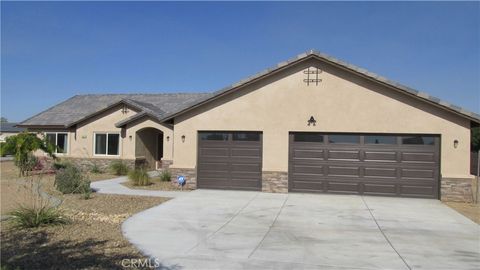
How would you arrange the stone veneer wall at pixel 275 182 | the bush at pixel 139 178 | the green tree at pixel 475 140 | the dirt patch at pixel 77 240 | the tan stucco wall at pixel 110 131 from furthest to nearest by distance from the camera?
the green tree at pixel 475 140 < the tan stucco wall at pixel 110 131 < the bush at pixel 139 178 < the stone veneer wall at pixel 275 182 < the dirt patch at pixel 77 240

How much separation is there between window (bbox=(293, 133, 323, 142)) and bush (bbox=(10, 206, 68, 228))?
30.4 feet

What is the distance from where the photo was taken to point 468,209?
13555mm

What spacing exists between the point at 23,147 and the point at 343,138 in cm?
1553

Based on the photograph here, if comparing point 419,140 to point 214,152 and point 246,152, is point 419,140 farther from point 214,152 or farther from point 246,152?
point 214,152

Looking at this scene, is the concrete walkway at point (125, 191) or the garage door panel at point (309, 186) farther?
the garage door panel at point (309, 186)

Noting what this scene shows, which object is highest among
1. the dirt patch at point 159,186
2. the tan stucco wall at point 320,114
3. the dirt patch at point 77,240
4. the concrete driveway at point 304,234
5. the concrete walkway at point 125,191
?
the tan stucco wall at point 320,114

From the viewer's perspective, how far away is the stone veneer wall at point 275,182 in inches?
640

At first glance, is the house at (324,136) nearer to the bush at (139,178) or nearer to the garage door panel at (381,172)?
the garage door panel at (381,172)

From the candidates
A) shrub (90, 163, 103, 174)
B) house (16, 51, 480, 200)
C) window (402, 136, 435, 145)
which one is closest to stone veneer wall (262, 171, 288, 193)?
house (16, 51, 480, 200)

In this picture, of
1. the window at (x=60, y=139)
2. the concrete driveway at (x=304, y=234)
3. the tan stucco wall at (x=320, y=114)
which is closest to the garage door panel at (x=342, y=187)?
the concrete driveway at (x=304, y=234)

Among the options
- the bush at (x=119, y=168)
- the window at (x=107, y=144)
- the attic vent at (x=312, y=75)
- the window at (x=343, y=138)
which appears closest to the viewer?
the window at (x=343, y=138)

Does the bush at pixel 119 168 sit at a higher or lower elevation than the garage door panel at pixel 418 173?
lower

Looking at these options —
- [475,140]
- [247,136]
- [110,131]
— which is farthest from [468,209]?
[475,140]

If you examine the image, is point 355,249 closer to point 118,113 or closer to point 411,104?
point 411,104
